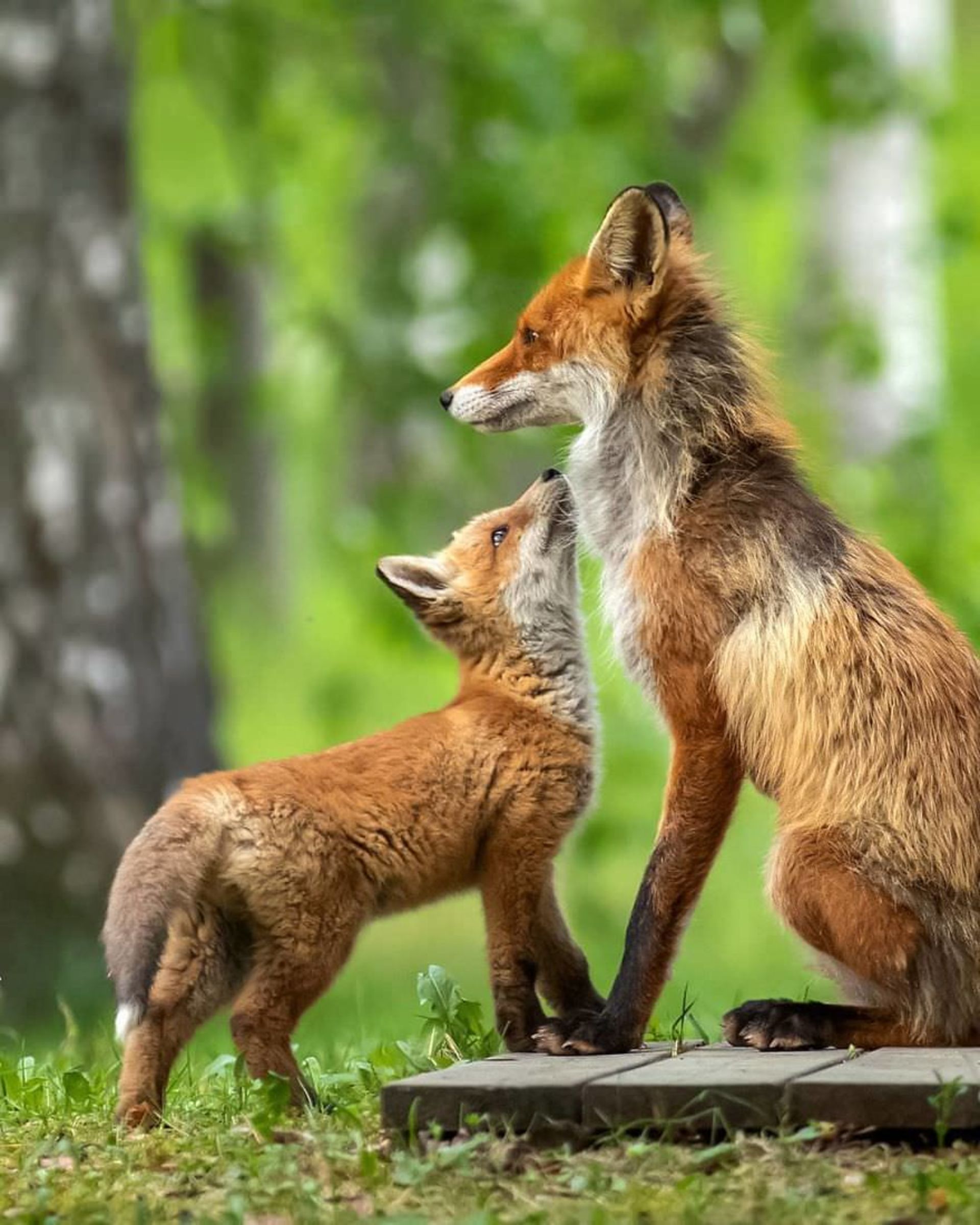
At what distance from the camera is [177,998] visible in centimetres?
522

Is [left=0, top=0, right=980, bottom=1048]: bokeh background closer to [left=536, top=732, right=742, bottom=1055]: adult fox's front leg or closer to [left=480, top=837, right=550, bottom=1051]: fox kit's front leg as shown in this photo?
[left=536, top=732, right=742, bottom=1055]: adult fox's front leg

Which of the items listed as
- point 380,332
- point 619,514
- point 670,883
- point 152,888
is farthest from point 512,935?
point 380,332

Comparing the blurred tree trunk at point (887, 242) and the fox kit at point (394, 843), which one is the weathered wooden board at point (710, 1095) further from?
the blurred tree trunk at point (887, 242)

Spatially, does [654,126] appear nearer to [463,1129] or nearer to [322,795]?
[322,795]

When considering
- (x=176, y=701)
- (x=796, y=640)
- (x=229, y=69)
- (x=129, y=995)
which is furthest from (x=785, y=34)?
(x=129, y=995)

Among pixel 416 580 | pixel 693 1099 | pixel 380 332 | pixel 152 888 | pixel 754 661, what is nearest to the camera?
pixel 693 1099

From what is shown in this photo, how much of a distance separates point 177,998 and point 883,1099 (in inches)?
78.6

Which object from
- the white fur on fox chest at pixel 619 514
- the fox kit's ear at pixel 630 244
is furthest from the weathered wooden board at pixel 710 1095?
the fox kit's ear at pixel 630 244

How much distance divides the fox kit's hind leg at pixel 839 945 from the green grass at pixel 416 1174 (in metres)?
0.68

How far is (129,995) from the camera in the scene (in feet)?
16.3

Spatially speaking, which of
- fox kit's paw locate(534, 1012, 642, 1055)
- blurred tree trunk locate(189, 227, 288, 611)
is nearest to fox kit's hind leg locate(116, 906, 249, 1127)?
fox kit's paw locate(534, 1012, 642, 1055)

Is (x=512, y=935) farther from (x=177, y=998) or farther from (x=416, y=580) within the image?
(x=416, y=580)

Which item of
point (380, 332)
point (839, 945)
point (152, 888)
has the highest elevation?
point (380, 332)

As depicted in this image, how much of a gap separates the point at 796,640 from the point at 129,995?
2.10 m
